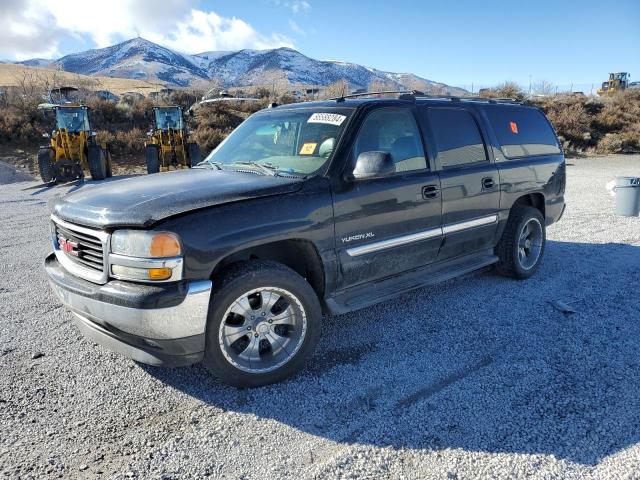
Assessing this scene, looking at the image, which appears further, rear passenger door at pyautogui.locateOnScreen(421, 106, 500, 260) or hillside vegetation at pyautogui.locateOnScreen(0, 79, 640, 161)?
hillside vegetation at pyautogui.locateOnScreen(0, 79, 640, 161)

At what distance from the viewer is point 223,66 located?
18075 centimetres

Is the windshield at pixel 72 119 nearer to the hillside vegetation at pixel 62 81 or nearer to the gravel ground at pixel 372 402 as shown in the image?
the gravel ground at pixel 372 402

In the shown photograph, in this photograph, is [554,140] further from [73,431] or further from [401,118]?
[73,431]

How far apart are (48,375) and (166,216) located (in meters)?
1.56

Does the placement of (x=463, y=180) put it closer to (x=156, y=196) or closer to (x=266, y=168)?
(x=266, y=168)

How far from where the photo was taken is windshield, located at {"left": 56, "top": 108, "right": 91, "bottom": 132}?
1382cm

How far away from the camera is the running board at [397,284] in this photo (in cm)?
362

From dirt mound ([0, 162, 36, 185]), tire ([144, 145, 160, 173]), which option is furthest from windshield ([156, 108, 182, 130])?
dirt mound ([0, 162, 36, 185])

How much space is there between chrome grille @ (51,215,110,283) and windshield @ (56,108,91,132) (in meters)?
12.1

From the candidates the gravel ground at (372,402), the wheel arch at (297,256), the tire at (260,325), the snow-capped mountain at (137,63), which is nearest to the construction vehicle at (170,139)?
the gravel ground at (372,402)

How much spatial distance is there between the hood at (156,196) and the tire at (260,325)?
0.49 meters

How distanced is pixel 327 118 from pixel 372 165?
749 mm

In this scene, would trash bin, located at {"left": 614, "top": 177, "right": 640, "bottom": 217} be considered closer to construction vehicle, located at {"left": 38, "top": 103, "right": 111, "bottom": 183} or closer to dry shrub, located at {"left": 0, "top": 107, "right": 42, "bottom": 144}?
construction vehicle, located at {"left": 38, "top": 103, "right": 111, "bottom": 183}

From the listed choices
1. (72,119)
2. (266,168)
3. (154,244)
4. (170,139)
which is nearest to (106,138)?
(72,119)
